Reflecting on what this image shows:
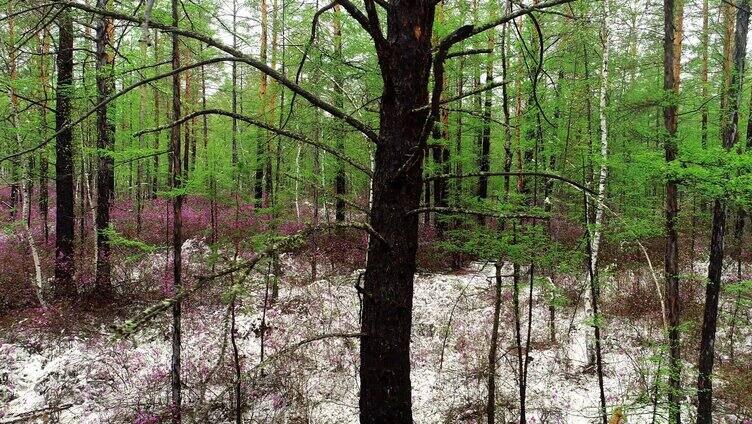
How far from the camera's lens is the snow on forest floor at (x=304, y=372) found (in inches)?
267

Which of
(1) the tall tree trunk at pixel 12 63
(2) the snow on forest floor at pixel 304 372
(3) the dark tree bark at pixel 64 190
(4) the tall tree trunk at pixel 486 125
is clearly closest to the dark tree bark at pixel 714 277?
(2) the snow on forest floor at pixel 304 372

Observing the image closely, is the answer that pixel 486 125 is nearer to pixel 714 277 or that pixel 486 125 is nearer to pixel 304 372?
pixel 714 277

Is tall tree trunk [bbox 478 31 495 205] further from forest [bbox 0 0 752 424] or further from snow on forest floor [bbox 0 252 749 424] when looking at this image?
snow on forest floor [bbox 0 252 749 424]

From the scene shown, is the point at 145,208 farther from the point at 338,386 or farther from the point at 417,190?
the point at 417,190

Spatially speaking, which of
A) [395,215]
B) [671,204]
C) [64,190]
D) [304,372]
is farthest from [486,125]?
[64,190]

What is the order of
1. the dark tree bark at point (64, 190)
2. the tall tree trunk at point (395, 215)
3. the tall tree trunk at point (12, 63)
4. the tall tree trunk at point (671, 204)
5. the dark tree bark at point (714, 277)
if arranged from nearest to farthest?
1. the tall tree trunk at point (395, 215)
2. the tall tree trunk at point (12, 63)
3. the dark tree bark at point (714, 277)
4. the tall tree trunk at point (671, 204)
5. the dark tree bark at point (64, 190)

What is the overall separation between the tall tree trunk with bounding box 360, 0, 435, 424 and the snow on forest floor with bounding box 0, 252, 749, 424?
4157 mm

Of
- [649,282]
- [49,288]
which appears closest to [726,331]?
[649,282]

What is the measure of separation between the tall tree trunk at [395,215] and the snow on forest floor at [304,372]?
4.16m

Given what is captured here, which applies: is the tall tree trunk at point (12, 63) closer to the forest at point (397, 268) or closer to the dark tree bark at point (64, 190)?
the forest at point (397, 268)

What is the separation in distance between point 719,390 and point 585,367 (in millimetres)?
2134

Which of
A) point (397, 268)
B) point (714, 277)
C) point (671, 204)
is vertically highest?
point (671, 204)

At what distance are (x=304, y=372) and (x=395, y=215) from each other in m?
6.85

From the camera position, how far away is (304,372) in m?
7.87
